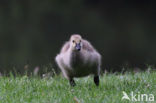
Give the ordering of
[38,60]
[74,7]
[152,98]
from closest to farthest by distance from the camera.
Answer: [152,98] → [38,60] → [74,7]

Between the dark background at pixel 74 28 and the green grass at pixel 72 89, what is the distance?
9.43 m

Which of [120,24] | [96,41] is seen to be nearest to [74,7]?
[120,24]

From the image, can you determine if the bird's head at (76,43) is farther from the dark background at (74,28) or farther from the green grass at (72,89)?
the dark background at (74,28)

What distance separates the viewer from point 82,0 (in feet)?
85.6

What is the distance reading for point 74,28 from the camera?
22.2 metres

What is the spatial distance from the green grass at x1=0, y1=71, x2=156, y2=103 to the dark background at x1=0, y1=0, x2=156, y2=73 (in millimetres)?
9426

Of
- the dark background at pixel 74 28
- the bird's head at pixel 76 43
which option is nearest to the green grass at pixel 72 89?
the bird's head at pixel 76 43

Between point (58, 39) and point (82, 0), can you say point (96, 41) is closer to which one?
point (58, 39)

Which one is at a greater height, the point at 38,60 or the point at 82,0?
the point at 82,0

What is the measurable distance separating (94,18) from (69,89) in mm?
16910

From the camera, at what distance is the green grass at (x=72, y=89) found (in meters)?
6.26

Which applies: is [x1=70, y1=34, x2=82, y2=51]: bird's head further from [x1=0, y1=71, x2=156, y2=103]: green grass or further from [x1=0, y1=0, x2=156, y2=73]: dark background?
[x1=0, y1=0, x2=156, y2=73]: dark background

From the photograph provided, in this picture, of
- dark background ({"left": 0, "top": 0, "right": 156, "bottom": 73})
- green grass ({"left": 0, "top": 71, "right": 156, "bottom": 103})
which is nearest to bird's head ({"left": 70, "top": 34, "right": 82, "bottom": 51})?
green grass ({"left": 0, "top": 71, "right": 156, "bottom": 103})

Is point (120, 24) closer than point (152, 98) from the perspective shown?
No
